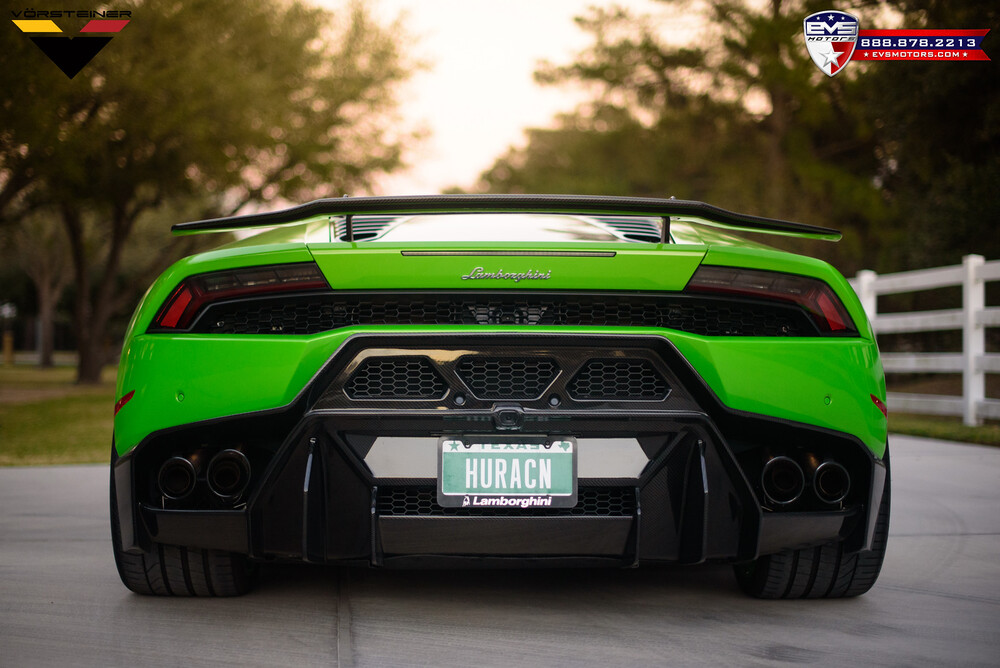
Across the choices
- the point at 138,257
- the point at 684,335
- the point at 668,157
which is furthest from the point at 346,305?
the point at 138,257

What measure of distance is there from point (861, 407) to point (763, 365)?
0.32 m

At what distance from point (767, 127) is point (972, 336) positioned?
14.9 metres

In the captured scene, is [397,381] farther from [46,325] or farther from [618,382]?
[46,325]

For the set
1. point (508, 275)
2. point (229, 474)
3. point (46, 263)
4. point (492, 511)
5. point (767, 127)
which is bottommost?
point (492, 511)

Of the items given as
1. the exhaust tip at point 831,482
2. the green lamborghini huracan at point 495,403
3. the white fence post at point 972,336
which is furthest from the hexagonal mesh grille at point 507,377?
the white fence post at point 972,336

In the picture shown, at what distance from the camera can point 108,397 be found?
16328 millimetres

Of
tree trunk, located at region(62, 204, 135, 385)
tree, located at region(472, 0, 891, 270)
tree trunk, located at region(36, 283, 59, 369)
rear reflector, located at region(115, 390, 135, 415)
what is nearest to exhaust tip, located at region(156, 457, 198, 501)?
rear reflector, located at region(115, 390, 135, 415)

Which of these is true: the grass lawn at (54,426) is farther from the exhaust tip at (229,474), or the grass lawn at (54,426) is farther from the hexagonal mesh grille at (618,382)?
the hexagonal mesh grille at (618,382)

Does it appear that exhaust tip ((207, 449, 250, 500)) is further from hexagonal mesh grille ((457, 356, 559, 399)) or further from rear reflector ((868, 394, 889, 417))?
rear reflector ((868, 394, 889, 417))

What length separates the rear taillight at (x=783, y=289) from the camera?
279 cm

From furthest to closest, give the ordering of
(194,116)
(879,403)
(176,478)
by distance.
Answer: (194,116), (879,403), (176,478)

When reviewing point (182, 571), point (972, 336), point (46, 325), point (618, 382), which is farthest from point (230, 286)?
point (46, 325)

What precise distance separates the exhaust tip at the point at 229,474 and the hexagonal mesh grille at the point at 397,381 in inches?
14.0

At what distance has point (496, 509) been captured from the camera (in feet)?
8.87
